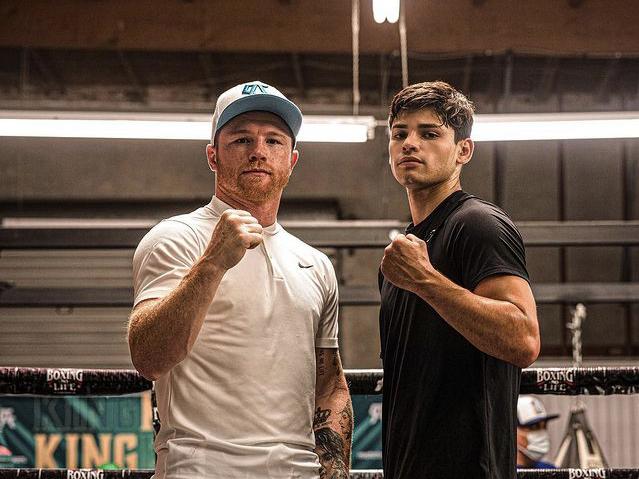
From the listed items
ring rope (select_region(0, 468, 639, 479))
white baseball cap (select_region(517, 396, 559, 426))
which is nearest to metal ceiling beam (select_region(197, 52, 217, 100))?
white baseball cap (select_region(517, 396, 559, 426))

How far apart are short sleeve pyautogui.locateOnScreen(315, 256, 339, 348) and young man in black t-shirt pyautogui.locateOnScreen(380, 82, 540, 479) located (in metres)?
0.15

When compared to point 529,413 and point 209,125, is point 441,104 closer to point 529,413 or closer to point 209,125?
point 209,125

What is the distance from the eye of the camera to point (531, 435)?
17.4 ft

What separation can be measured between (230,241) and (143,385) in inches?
40.8

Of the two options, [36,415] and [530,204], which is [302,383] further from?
[530,204]

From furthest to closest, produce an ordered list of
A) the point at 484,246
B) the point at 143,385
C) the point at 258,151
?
the point at 143,385
the point at 258,151
the point at 484,246

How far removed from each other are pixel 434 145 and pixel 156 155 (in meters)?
10.1

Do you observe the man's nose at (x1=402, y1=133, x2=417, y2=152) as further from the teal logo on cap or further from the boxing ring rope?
the boxing ring rope

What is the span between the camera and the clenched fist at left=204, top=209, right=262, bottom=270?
5.80 ft

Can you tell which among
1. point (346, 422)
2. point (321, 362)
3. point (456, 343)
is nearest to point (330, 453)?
point (346, 422)

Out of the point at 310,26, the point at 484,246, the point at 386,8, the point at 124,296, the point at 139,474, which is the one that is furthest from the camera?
the point at 310,26

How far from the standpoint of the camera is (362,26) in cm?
904

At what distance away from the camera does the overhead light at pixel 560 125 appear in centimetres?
511

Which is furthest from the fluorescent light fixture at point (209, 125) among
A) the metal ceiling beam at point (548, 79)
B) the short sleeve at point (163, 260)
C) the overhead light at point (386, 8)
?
the metal ceiling beam at point (548, 79)
